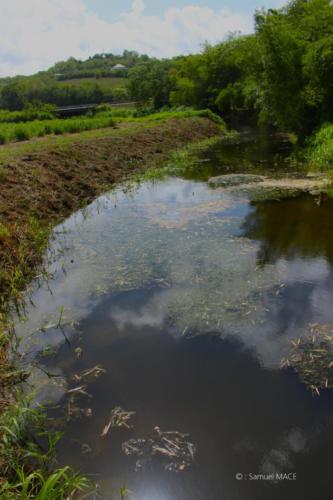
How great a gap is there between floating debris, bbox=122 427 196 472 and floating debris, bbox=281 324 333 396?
194cm

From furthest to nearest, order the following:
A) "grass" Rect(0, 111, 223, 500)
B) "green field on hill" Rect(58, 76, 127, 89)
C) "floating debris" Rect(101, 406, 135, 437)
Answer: "green field on hill" Rect(58, 76, 127, 89) < "floating debris" Rect(101, 406, 135, 437) < "grass" Rect(0, 111, 223, 500)

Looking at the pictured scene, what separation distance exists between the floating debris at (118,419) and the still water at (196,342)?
0.09 meters

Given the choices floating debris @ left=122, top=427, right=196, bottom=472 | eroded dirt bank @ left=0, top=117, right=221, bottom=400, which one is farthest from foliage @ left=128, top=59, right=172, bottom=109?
floating debris @ left=122, top=427, right=196, bottom=472

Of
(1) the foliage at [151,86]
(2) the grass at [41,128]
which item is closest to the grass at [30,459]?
(2) the grass at [41,128]

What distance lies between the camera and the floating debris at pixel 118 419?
4918mm

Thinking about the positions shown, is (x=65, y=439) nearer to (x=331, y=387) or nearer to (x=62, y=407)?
(x=62, y=407)

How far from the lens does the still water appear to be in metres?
4.34

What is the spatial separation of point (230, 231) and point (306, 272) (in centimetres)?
317

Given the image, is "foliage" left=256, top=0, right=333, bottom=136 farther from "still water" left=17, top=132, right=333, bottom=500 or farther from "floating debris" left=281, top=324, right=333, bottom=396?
"floating debris" left=281, top=324, right=333, bottom=396

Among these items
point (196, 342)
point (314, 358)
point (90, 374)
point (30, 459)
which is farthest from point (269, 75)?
point (30, 459)

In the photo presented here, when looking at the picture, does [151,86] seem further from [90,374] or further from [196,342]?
[90,374]

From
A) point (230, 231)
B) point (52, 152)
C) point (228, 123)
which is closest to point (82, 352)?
point (230, 231)

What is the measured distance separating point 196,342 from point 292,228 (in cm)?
633

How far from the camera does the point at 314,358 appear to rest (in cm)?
577
